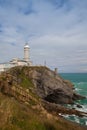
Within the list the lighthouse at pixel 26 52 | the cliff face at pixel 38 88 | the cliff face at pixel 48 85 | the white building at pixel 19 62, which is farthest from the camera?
the lighthouse at pixel 26 52

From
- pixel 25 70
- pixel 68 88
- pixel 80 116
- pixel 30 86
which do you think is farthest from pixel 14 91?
pixel 68 88

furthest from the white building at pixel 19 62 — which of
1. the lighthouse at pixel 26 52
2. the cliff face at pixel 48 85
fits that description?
the cliff face at pixel 48 85

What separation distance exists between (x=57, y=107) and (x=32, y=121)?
4034 cm

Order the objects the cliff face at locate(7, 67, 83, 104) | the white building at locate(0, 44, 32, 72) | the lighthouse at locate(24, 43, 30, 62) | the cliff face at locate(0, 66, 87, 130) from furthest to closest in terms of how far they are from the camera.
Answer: the lighthouse at locate(24, 43, 30, 62) < the white building at locate(0, 44, 32, 72) < the cliff face at locate(7, 67, 83, 104) < the cliff face at locate(0, 66, 87, 130)

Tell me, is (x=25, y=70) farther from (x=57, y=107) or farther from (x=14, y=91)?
(x=14, y=91)

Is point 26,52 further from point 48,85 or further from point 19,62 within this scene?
point 48,85

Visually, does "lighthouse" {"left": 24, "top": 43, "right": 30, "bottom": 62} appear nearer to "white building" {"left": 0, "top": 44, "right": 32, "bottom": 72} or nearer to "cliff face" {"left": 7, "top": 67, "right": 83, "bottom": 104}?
"white building" {"left": 0, "top": 44, "right": 32, "bottom": 72}

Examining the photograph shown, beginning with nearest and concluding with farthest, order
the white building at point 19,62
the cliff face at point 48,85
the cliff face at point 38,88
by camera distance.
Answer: the cliff face at point 38,88 → the cliff face at point 48,85 → the white building at point 19,62

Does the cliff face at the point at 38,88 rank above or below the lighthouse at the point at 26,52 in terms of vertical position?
below

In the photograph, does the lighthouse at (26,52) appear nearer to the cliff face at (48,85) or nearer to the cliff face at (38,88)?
the cliff face at (38,88)

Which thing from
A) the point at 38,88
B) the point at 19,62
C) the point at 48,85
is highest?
the point at 19,62

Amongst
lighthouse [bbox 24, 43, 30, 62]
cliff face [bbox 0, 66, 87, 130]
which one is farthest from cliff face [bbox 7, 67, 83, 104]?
lighthouse [bbox 24, 43, 30, 62]

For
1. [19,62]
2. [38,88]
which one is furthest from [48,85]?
[19,62]

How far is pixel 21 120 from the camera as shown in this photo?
11.3m
